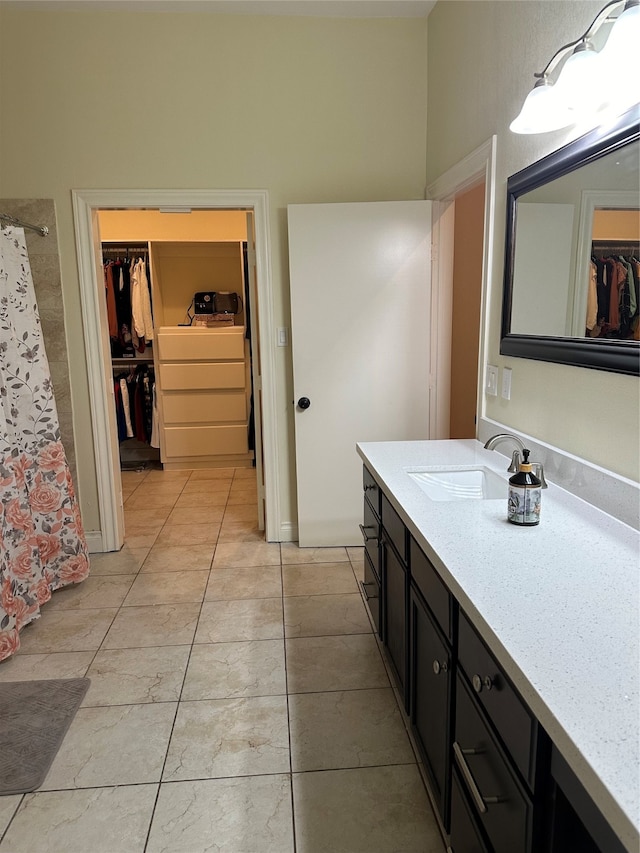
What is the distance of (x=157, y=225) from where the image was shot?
514cm

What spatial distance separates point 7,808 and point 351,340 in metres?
2.49

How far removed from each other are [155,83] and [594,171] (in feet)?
8.12

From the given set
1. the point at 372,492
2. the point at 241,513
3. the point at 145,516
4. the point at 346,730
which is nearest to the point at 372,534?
the point at 372,492

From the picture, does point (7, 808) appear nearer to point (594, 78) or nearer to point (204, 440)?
point (594, 78)

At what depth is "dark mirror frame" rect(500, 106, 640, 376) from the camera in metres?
1.38

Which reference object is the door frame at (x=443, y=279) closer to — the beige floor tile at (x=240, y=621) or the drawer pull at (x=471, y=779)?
the beige floor tile at (x=240, y=621)

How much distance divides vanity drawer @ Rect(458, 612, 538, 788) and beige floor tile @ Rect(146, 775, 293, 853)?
0.80m

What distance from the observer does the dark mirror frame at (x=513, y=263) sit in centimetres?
138

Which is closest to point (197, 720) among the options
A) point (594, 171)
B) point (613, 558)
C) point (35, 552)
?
point (35, 552)

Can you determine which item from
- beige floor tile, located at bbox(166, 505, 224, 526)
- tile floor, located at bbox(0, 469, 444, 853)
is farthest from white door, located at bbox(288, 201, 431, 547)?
beige floor tile, located at bbox(166, 505, 224, 526)

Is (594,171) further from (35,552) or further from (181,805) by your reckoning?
(35,552)

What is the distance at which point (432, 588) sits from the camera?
140 centimetres

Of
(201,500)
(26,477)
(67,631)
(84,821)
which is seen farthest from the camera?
(201,500)

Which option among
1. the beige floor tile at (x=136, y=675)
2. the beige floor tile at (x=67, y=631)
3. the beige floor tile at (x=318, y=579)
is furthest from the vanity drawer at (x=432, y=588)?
the beige floor tile at (x=67, y=631)
